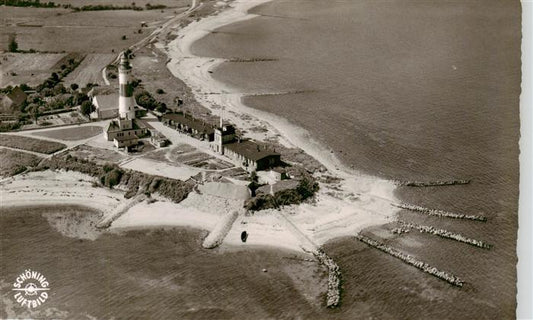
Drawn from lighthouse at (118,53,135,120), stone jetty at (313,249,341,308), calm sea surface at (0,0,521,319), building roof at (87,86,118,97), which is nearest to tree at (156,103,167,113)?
lighthouse at (118,53,135,120)

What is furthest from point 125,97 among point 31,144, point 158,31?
point 158,31

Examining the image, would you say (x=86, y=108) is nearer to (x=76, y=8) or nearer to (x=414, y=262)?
(x=414, y=262)

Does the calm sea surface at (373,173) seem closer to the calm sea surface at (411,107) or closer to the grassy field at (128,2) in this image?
the calm sea surface at (411,107)

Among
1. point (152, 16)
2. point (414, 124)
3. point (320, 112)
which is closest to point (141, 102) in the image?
point (320, 112)

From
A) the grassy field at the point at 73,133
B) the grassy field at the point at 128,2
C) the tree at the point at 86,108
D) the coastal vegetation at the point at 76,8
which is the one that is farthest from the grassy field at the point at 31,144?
the grassy field at the point at 128,2

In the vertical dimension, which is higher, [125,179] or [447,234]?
[125,179]

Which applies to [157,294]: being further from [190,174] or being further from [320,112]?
[320,112]
